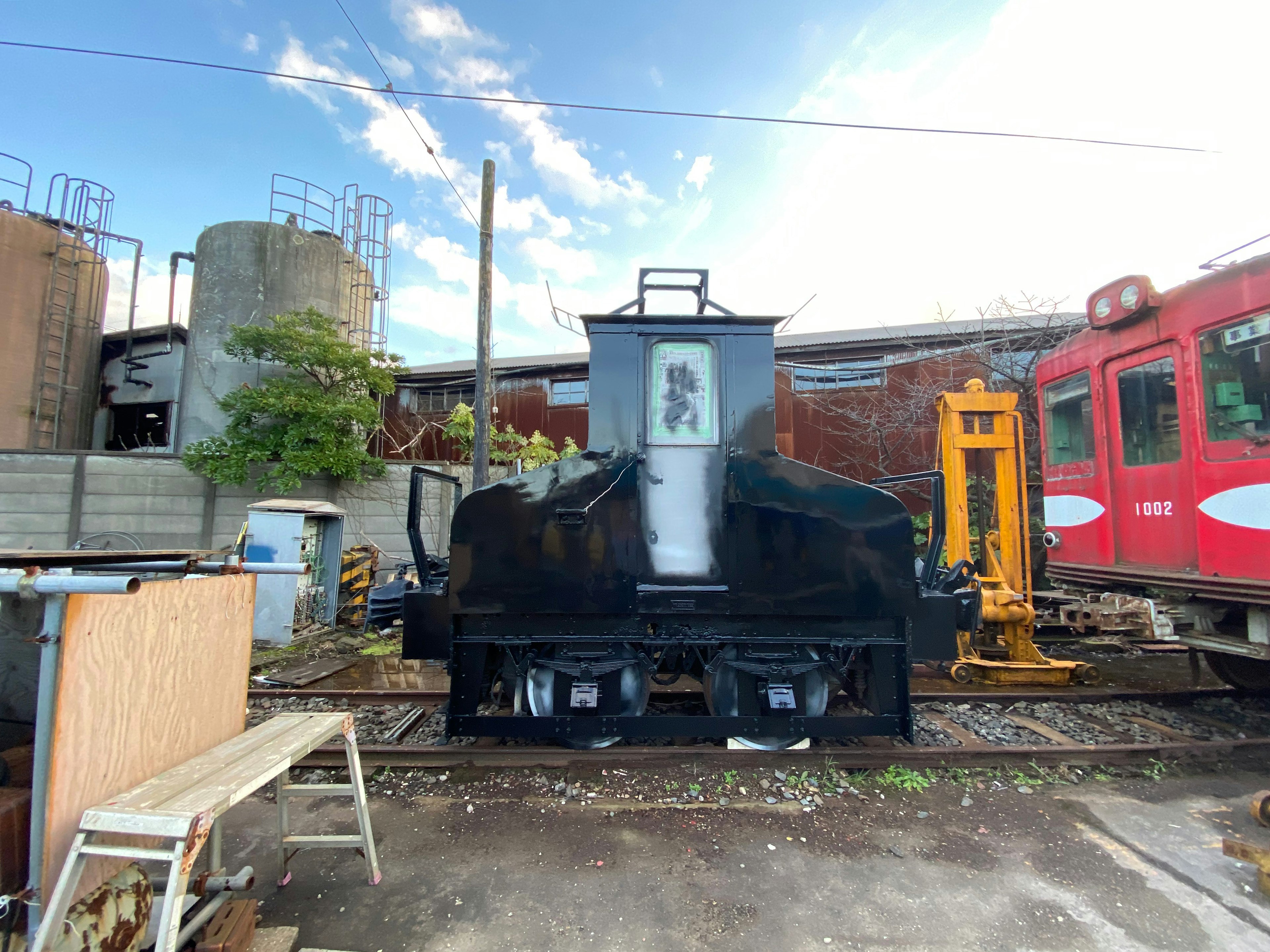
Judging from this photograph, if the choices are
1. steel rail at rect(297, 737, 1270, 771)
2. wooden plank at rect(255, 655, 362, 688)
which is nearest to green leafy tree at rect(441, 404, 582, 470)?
wooden plank at rect(255, 655, 362, 688)

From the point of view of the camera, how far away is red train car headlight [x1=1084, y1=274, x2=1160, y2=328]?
4.84 metres

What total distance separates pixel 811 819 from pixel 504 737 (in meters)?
2.35

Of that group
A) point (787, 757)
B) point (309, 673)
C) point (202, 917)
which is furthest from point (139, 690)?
point (309, 673)

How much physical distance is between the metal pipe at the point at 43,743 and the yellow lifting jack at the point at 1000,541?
657 cm

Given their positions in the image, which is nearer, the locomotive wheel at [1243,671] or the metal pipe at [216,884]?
the metal pipe at [216,884]

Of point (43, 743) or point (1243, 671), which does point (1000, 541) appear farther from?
point (43, 743)

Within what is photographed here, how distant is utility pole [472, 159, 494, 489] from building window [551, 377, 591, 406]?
5.86 meters

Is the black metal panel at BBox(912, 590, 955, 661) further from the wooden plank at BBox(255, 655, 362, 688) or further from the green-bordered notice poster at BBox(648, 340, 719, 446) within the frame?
the wooden plank at BBox(255, 655, 362, 688)

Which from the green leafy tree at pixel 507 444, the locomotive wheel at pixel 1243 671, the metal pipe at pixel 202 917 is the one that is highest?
the green leafy tree at pixel 507 444

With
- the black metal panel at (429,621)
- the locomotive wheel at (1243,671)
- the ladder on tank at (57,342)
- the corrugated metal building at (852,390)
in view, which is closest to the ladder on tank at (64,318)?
the ladder on tank at (57,342)

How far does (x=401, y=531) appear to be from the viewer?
36.3 ft

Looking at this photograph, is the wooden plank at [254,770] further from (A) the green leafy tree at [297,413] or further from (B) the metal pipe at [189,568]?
(A) the green leafy tree at [297,413]

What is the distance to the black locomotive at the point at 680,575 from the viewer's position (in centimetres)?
384

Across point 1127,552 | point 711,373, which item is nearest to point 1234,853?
point 1127,552
